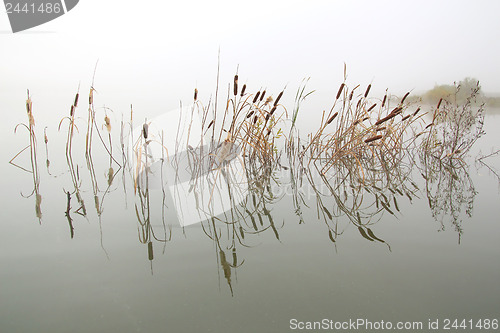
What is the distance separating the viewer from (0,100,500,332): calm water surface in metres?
0.94

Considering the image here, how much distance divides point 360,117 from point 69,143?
1846 millimetres

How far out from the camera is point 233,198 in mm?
1918

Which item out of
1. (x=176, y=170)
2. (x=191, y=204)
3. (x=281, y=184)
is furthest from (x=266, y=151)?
(x=191, y=204)
